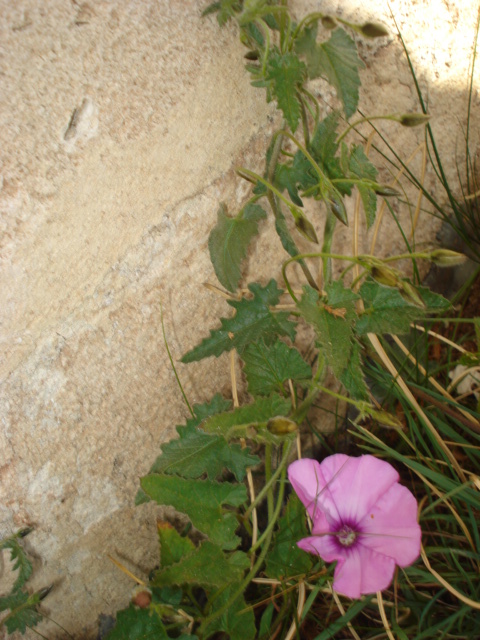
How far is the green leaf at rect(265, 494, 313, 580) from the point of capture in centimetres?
79

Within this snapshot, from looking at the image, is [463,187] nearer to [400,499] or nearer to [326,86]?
[326,86]

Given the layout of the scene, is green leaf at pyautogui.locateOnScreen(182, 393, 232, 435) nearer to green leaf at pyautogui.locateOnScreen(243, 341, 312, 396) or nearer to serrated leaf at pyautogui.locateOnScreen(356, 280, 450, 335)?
green leaf at pyautogui.locateOnScreen(243, 341, 312, 396)

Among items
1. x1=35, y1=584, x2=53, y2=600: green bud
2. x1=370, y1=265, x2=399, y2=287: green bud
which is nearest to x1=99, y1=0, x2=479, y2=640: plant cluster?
x1=370, y1=265, x2=399, y2=287: green bud

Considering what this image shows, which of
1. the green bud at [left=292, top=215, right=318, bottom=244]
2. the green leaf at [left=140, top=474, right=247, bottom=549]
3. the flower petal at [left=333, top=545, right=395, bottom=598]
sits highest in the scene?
the green bud at [left=292, top=215, right=318, bottom=244]

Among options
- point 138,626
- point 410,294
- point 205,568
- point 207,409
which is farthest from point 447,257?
point 138,626

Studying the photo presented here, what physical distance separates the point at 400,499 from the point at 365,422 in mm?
237

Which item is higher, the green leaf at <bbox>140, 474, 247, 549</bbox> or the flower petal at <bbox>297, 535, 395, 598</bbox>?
the green leaf at <bbox>140, 474, 247, 549</bbox>

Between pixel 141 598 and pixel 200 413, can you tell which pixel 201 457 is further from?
pixel 141 598

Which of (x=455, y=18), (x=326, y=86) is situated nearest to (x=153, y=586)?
(x=326, y=86)

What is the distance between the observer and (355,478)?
744 millimetres

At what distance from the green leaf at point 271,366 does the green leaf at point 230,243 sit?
0.30ft

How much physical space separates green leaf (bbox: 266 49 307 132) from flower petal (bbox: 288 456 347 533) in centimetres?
43

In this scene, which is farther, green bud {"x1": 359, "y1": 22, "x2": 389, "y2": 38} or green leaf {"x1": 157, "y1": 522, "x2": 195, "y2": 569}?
green leaf {"x1": 157, "y1": 522, "x2": 195, "y2": 569}

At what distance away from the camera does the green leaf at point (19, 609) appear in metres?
0.70
